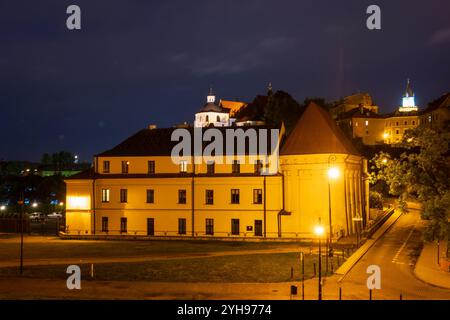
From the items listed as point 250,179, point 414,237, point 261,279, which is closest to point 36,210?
point 250,179

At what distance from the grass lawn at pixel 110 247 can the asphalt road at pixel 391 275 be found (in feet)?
25.8

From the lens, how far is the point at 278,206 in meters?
54.6

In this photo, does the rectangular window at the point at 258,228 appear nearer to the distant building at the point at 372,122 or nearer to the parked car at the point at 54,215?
the parked car at the point at 54,215

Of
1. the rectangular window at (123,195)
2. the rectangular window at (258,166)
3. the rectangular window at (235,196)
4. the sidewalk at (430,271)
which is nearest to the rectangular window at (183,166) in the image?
the rectangular window at (235,196)

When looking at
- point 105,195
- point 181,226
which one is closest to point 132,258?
point 181,226

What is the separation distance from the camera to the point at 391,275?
33.7m

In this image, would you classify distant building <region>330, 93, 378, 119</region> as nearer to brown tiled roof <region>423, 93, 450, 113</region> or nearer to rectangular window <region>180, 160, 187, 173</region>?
brown tiled roof <region>423, 93, 450, 113</region>

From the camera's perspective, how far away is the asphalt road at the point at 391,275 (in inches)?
1107

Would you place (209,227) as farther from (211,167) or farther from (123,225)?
(123,225)

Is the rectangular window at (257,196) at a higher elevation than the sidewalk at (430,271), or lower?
higher

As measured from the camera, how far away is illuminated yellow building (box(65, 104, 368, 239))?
53312mm

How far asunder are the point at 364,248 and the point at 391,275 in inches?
430

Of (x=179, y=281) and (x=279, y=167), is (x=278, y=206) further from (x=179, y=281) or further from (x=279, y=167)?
(x=179, y=281)

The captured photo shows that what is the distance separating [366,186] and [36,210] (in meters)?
68.5
